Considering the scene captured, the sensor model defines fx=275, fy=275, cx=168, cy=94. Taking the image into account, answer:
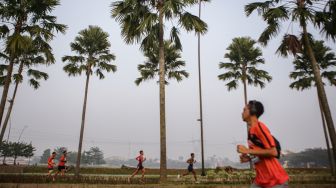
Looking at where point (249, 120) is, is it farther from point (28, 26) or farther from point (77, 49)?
point (77, 49)

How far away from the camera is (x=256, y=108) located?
3.31 m

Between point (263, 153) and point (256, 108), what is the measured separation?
568 mm

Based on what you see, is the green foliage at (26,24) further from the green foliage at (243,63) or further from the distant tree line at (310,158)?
the distant tree line at (310,158)

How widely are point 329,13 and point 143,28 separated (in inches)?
371

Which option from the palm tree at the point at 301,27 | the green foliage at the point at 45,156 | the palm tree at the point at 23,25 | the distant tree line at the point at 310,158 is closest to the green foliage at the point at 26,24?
the palm tree at the point at 23,25

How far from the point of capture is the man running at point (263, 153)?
300cm

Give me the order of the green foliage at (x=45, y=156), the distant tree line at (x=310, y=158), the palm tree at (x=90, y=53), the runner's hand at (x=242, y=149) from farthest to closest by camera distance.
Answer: the green foliage at (x=45, y=156), the distant tree line at (x=310, y=158), the palm tree at (x=90, y=53), the runner's hand at (x=242, y=149)

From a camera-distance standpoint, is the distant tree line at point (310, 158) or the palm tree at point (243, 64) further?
the distant tree line at point (310, 158)

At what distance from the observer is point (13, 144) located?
80.1 m

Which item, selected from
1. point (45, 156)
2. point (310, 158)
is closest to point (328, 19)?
point (310, 158)

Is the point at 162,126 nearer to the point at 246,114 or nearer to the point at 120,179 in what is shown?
the point at 120,179

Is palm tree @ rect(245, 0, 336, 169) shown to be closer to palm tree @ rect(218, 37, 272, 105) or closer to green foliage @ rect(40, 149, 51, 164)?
palm tree @ rect(218, 37, 272, 105)

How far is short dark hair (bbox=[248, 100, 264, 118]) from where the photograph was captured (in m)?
3.30

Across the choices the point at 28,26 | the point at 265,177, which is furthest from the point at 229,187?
the point at 28,26
